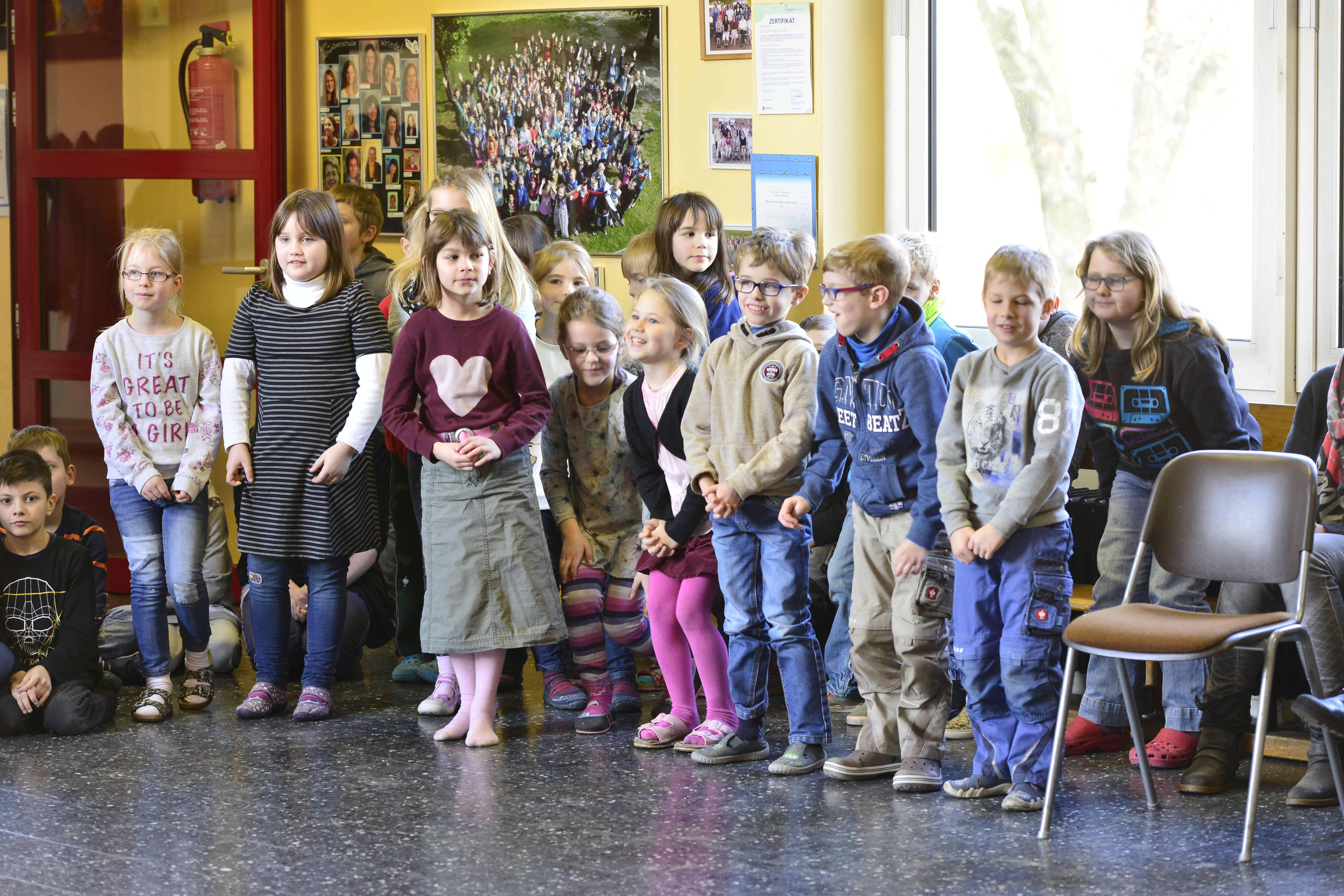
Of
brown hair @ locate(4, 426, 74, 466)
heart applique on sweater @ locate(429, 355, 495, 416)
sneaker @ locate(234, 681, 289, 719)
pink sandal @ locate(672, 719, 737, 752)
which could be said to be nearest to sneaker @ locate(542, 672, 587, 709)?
pink sandal @ locate(672, 719, 737, 752)

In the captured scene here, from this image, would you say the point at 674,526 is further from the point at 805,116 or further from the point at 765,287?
the point at 805,116

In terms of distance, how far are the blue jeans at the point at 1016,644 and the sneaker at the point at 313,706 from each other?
1.59m

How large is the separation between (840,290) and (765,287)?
0.64 feet

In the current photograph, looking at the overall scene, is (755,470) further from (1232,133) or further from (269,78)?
(269,78)

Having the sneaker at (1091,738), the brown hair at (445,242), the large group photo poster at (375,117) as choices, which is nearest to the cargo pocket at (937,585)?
the sneaker at (1091,738)

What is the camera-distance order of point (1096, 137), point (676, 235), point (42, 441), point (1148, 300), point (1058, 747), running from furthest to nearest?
point (1096, 137), point (42, 441), point (676, 235), point (1148, 300), point (1058, 747)

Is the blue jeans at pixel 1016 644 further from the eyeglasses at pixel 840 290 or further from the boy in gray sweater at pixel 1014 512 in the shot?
the eyeglasses at pixel 840 290

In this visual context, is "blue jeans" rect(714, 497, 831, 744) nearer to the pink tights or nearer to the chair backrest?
the pink tights

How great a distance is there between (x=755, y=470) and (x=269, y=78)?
264cm

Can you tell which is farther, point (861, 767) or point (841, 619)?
point (841, 619)

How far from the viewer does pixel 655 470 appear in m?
3.24

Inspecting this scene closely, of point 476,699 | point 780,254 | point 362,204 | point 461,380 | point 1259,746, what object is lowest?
point 476,699

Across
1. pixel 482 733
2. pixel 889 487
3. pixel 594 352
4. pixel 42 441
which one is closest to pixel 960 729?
pixel 889 487

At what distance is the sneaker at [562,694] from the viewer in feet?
11.7
